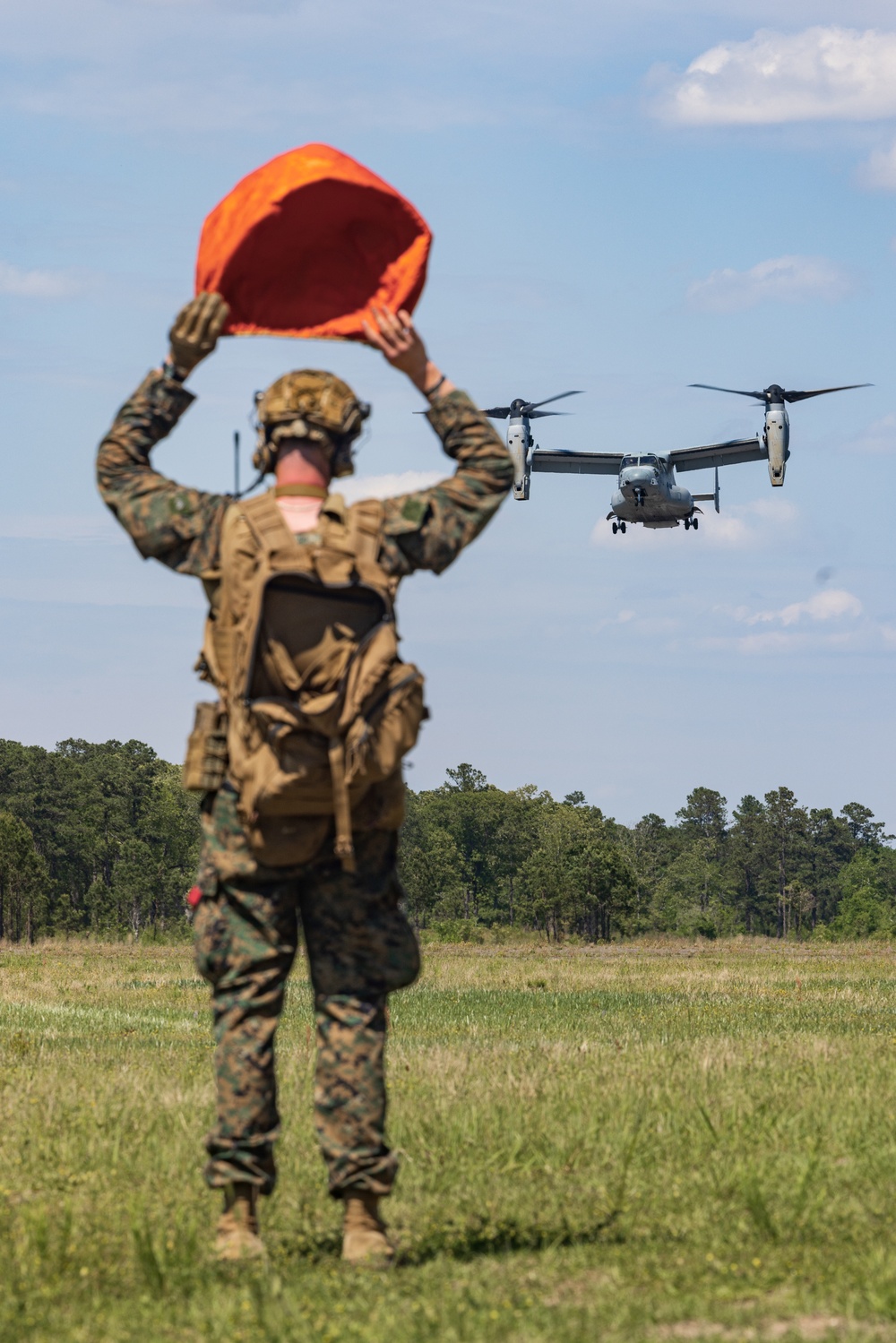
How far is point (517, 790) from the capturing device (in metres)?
177

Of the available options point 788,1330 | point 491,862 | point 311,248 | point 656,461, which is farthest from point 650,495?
point 491,862

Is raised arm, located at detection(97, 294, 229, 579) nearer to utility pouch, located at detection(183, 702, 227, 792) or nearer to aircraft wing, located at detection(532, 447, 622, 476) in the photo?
utility pouch, located at detection(183, 702, 227, 792)

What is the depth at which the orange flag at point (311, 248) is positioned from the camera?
19.2 feet

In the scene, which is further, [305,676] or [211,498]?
[211,498]

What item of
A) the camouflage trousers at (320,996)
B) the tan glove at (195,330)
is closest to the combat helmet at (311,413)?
the tan glove at (195,330)

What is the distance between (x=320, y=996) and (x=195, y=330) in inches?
92.3

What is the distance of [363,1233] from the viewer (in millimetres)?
5332

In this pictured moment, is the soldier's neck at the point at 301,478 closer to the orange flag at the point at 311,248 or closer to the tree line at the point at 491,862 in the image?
the orange flag at the point at 311,248

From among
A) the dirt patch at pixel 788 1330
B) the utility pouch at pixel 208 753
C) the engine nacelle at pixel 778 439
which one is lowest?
the dirt patch at pixel 788 1330

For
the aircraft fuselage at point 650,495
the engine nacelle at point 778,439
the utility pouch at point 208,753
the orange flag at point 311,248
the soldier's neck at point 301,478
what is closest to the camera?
the utility pouch at point 208,753

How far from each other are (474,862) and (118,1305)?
158556 millimetres

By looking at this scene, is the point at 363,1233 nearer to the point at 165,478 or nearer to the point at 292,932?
the point at 292,932

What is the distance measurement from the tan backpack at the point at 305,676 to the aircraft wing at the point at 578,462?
78.5 m

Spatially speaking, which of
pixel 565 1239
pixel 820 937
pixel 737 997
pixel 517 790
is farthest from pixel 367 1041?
pixel 517 790
